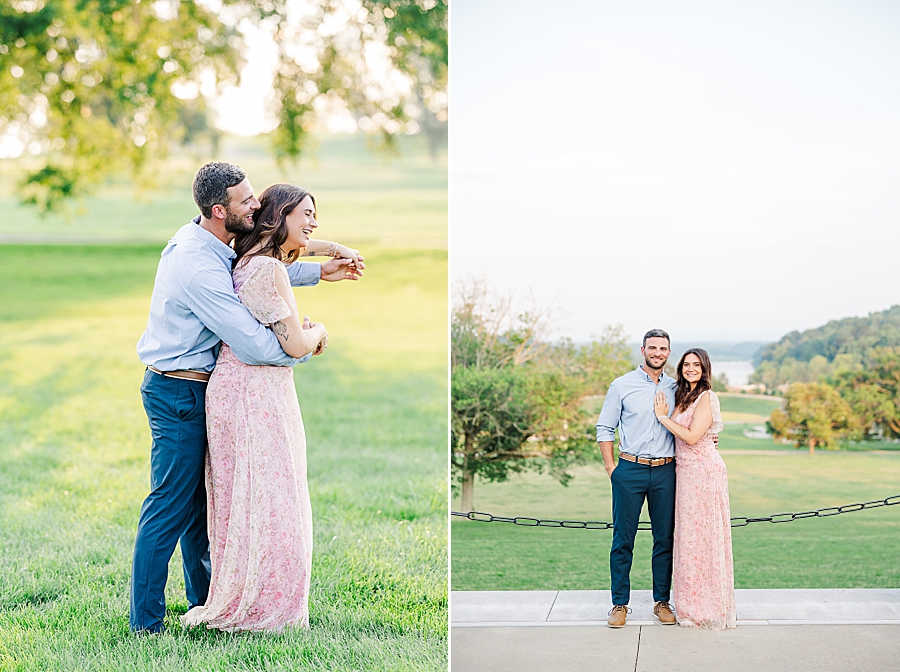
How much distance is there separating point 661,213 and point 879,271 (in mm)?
1399

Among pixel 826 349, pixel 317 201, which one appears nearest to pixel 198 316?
pixel 826 349

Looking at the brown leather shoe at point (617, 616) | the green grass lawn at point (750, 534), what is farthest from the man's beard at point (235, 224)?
the green grass lawn at point (750, 534)

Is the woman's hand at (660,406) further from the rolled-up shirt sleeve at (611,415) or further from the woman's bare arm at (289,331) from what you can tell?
the woman's bare arm at (289,331)

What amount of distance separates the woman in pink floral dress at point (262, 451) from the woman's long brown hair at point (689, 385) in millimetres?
1613

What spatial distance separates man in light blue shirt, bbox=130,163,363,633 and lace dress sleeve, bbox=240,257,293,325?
35 mm

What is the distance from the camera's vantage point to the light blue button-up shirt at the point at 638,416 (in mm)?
4047

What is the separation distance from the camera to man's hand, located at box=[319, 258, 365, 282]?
138 inches

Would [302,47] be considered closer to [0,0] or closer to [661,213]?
[0,0]

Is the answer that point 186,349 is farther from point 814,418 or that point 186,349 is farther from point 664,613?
point 814,418

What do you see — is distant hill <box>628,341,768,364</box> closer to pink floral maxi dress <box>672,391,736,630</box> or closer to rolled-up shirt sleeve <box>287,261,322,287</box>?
pink floral maxi dress <box>672,391,736,630</box>

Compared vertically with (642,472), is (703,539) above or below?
below

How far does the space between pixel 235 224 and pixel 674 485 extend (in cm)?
211

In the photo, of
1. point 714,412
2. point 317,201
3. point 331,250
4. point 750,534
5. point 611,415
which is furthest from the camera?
point 317,201

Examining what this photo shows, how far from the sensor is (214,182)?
3.07 meters
